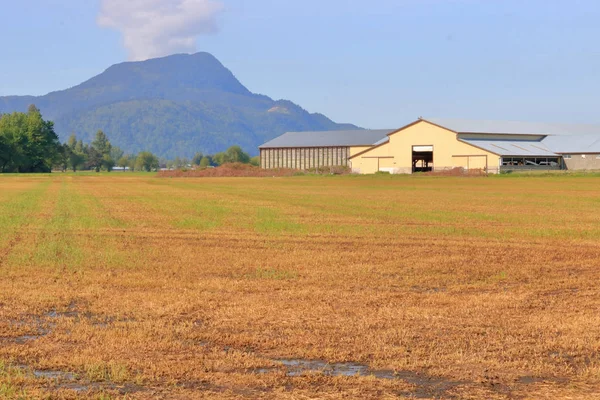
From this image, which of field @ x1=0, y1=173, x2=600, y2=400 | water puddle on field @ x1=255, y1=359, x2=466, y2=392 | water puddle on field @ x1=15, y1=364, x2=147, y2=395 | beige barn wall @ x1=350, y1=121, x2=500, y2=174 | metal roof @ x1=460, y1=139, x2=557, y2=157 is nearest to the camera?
water puddle on field @ x1=15, y1=364, x2=147, y2=395

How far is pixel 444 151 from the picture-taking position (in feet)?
360

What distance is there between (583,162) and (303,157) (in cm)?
6025

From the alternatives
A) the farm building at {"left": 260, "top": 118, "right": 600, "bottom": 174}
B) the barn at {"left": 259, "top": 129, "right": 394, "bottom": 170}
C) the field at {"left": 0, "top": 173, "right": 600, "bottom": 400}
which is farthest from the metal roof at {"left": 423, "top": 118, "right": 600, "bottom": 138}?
the field at {"left": 0, "top": 173, "right": 600, "bottom": 400}

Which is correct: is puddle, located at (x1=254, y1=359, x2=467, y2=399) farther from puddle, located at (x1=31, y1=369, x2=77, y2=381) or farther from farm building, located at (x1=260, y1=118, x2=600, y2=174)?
farm building, located at (x1=260, y1=118, x2=600, y2=174)

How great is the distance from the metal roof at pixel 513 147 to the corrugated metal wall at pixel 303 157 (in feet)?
141

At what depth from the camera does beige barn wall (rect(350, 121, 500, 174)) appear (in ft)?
347

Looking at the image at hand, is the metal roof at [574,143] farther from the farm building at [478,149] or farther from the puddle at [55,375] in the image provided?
the puddle at [55,375]

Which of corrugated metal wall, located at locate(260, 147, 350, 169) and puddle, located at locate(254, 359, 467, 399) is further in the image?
corrugated metal wall, located at locate(260, 147, 350, 169)

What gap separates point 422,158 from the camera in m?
116

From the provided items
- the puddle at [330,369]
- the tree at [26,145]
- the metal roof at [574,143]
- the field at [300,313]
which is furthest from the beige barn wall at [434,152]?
the puddle at [330,369]

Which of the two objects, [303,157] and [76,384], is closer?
[76,384]

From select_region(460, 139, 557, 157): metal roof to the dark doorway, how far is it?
6.40 metres

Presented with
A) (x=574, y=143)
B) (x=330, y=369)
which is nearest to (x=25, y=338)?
(x=330, y=369)

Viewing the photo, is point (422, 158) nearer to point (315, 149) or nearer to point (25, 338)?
point (315, 149)
